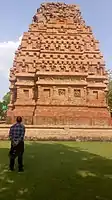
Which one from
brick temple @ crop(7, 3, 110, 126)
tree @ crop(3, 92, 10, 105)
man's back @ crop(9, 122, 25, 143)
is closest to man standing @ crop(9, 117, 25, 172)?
man's back @ crop(9, 122, 25, 143)

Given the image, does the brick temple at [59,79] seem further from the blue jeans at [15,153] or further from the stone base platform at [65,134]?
the blue jeans at [15,153]

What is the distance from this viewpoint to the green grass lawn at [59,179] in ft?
21.7

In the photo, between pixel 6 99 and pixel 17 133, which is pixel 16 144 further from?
pixel 6 99

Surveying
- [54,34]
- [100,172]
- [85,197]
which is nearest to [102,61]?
[54,34]

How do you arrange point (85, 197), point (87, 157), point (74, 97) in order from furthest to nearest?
point (74, 97), point (87, 157), point (85, 197)

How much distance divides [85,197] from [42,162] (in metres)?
4.19

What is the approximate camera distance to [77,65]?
86.7ft

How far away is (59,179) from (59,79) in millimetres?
18549

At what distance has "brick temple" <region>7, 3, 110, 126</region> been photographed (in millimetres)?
24891

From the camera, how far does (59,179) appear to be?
315 inches

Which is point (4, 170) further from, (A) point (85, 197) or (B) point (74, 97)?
(B) point (74, 97)

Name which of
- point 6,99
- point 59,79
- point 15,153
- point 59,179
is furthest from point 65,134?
point 6,99

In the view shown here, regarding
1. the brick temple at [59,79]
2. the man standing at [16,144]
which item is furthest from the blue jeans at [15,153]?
the brick temple at [59,79]

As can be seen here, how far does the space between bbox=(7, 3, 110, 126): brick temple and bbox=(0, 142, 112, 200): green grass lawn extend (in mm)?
13319
